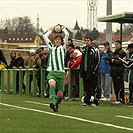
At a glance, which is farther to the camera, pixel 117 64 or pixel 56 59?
pixel 117 64

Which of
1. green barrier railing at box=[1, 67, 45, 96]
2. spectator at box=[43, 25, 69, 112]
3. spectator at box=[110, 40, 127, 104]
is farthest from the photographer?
green barrier railing at box=[1, 67, 45, 96]

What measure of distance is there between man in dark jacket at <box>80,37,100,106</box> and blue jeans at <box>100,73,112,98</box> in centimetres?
259

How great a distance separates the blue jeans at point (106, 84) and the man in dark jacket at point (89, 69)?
2594mm

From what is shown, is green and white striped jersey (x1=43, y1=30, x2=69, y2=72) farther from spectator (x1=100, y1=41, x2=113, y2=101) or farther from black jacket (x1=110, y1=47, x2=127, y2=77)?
spectator (x1=100, y1=41, x2=113, y2=101)

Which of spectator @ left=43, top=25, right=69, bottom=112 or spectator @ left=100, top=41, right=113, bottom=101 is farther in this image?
spectator @ left=100, top=41, right=113, bottom=101

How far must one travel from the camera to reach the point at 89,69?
1816cm

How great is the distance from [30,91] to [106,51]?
23.1 feet

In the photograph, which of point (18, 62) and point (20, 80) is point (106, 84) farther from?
point (18, 62)

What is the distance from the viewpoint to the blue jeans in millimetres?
20941

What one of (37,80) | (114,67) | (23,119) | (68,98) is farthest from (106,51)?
(23,119)

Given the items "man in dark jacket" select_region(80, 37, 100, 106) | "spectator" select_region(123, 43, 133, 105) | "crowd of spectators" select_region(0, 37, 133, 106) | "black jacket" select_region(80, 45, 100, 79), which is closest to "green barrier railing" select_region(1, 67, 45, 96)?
"crowd of spectators" select_region(0, 37, 133, 106)

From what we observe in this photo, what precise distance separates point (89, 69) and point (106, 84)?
2.90 metres

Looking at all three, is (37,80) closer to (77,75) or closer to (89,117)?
(77,75)

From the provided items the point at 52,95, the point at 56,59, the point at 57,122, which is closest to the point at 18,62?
the point at 56,59
